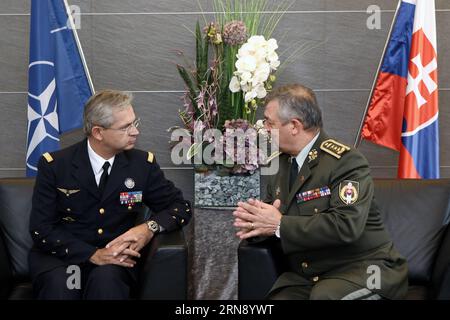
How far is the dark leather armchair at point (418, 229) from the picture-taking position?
332 cm

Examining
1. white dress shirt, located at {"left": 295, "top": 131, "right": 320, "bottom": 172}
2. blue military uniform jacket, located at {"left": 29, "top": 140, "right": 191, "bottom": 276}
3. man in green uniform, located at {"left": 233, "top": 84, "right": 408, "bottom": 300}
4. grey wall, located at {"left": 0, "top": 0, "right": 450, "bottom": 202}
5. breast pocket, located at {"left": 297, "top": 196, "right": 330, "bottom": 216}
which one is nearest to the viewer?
man in green uniform, located at {"left": 233, "top": 84, "right": 408, "bottom": 300}

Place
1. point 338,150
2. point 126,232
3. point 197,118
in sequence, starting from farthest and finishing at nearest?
1. point 197,118
2. point 126,232
3. point 338,150

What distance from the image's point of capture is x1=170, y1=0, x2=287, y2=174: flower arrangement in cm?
435

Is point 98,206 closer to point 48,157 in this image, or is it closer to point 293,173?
point 48,157

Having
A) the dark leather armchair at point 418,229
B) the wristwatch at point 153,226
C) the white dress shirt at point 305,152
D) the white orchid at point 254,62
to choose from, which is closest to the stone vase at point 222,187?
the white orchid at point 254,62

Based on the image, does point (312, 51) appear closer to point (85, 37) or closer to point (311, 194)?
point (85, 37)

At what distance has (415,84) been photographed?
462 cm

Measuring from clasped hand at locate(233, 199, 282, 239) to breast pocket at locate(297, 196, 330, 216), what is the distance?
11 cm

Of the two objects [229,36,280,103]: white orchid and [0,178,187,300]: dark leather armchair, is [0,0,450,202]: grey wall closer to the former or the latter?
[229,36,280,103]: white orchid

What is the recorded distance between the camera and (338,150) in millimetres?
3066

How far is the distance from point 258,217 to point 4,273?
1310 millimetres

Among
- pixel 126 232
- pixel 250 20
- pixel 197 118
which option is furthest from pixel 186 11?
pixel 126 232

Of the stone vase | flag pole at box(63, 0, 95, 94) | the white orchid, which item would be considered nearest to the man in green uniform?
the white orchid

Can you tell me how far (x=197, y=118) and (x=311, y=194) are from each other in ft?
5.46
